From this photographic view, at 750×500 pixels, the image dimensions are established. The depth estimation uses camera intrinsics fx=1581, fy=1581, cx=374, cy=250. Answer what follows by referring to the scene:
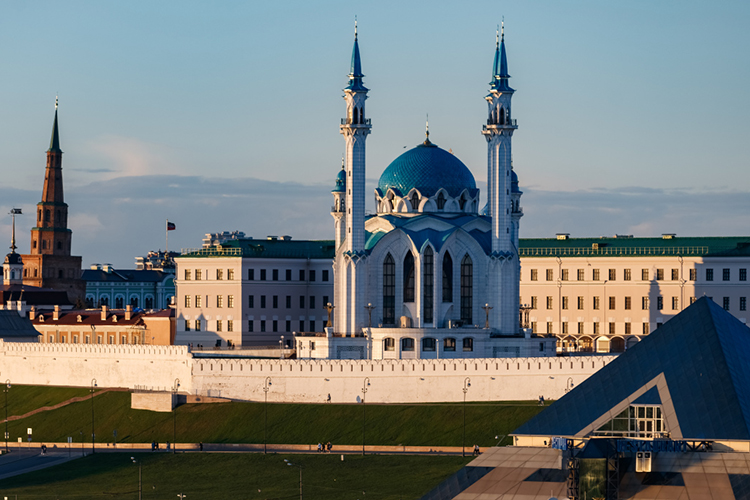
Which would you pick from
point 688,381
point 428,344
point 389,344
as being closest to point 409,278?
point 428,344

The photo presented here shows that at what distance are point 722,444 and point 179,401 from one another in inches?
2182

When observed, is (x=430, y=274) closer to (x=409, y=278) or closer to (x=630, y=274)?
(x=409, y=278)

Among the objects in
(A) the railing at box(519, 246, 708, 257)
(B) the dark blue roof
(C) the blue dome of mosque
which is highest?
(C) the blue dome of mosque

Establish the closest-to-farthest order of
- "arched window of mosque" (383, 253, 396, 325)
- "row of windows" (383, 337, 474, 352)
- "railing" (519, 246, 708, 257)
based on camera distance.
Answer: "row of windows" (383, 337, 474, 352) < "arched window of mosque" (383, 253, 396, 325) < "railing" (519, 246, 708, 257)

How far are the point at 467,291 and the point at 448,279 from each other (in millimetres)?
1868

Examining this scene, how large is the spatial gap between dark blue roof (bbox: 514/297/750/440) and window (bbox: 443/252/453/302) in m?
48.1

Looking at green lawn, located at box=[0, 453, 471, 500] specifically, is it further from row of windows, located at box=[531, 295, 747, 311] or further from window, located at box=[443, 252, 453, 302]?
row of windows, located at box=[531, 295, 747, 311]

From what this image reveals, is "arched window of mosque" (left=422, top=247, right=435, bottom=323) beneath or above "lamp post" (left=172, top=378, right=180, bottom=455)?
above

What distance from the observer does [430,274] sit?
130375 millimetres

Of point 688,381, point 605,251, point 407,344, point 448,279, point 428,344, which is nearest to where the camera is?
point 688,381

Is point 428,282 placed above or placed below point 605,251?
below

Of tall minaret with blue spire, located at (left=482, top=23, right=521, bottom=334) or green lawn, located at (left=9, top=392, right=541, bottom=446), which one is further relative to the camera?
tall minaret with blue spire, located at (left=482, top=23, right=521, bottom=334)

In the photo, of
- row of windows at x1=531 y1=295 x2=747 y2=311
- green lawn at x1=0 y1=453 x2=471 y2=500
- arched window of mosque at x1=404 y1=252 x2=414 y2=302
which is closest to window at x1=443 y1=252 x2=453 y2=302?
arched window of mosque at x1=404 y1=252 x2=414 y2=302

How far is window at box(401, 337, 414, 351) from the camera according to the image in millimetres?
125750
